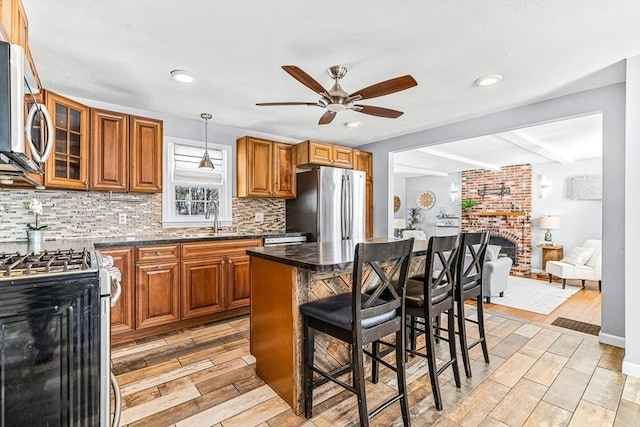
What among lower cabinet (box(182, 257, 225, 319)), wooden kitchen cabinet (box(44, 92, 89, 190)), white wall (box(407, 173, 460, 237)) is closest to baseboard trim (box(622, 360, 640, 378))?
lower cabinet (box(182, 257, 225, 319))

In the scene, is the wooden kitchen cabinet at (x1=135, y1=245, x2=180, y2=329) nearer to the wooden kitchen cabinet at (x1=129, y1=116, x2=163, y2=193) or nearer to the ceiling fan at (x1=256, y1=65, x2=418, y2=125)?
the wooden kitchen cabinet at (x1=129, y1=116, x2=163, y2=193)

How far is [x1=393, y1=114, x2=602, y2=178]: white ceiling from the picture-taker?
14.1ft

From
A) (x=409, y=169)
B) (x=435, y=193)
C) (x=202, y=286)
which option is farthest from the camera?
(x=435, y=193)

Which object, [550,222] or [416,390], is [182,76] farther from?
[550,222]

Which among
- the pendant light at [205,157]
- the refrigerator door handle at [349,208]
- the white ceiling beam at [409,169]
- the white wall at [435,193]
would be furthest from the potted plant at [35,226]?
the white wall at [435,193]

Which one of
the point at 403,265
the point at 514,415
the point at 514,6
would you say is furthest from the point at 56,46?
the point at 514,415

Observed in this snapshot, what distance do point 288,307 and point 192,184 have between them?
105 inches

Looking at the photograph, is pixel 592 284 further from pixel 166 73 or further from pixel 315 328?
pixel 166 73

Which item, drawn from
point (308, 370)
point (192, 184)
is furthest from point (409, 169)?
point (308, 370)

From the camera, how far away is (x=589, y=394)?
6.72ft

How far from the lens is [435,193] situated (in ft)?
29.7

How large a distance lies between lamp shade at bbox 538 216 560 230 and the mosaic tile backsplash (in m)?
6.61

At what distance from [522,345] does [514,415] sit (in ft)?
3.94

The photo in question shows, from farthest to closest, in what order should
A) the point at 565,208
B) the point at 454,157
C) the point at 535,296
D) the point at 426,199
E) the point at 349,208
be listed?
the point at 426,199 → the point at 565,208 → the point at 454,157 → the point at 535,296 → the point at 349,208
